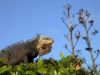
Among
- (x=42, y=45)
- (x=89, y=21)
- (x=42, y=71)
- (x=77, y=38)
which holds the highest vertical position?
(x=89, y=21)

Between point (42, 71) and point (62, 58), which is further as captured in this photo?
point (62, 58)

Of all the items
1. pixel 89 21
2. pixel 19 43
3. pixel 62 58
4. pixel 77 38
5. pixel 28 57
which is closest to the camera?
pixel 62 58

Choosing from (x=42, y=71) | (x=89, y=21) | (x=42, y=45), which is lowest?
(x=42, y=71)

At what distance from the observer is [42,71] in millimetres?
2719

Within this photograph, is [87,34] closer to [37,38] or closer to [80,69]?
[37,38]

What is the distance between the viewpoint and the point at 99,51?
38.9 ft

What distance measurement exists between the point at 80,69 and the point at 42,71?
51 cm

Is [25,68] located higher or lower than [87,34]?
lower

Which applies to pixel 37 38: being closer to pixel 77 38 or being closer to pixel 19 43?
pixel 19 43

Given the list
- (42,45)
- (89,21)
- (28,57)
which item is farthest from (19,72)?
Result: (89,21)

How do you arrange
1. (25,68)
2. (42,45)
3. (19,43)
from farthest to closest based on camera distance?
(19,43) → (42,45) → (25,68)

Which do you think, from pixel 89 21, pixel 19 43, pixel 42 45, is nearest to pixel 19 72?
pixel 42 45

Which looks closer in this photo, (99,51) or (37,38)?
(37,38)

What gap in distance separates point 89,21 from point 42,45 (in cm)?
803
